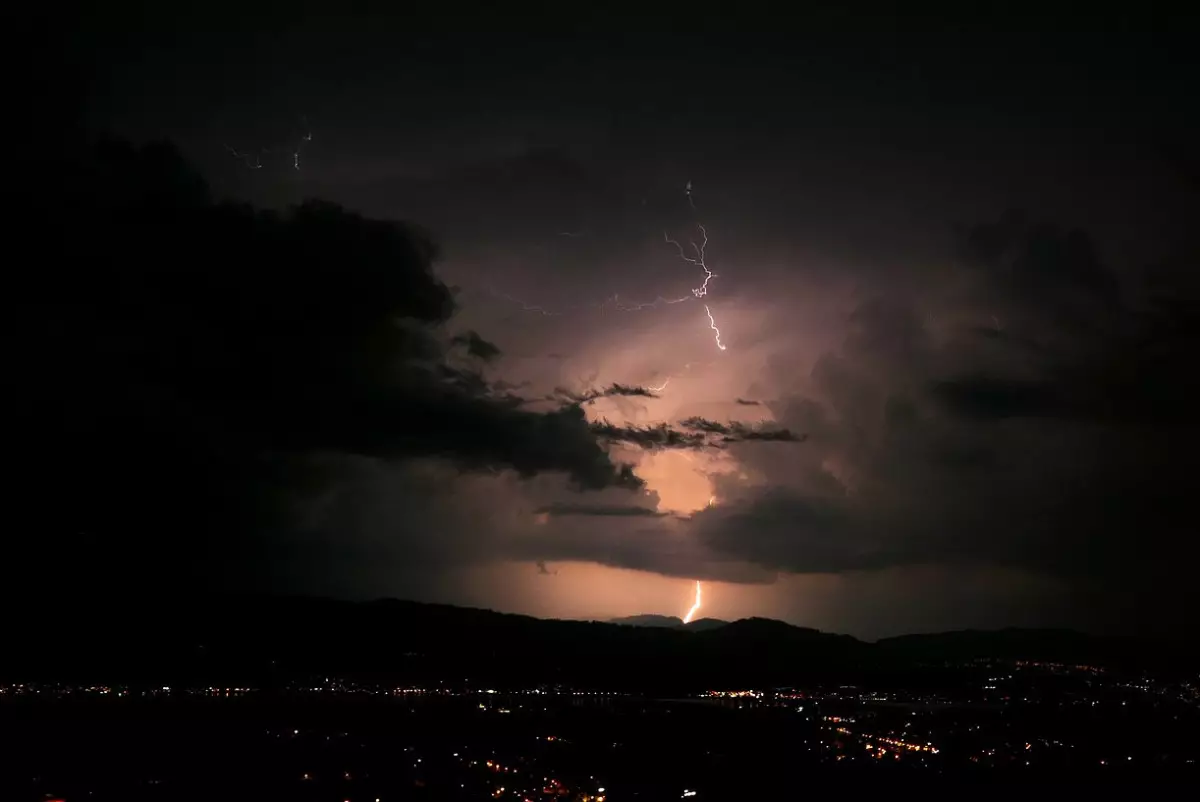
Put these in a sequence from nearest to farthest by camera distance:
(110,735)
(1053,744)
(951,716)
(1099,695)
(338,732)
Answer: (110,735) → (338,732) → (1053,744) → (951,716) → (1099,695)

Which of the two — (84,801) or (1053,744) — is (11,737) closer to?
(84,801)

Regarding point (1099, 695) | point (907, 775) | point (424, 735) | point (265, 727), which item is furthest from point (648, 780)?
point (1099, 695)

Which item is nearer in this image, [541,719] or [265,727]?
[265,727]

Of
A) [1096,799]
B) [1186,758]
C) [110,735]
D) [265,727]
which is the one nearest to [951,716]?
[1186,758]

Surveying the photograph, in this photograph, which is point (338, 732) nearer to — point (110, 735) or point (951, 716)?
point (110, 735)

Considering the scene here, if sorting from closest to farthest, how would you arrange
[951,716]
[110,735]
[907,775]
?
1. [907,775]
2. [110,735]
3. [951,716]

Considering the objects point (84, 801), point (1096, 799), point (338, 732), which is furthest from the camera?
point (338, 732)

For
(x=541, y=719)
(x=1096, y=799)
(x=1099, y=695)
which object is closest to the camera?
(x=1096, y=799)

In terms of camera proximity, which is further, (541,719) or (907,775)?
(541,719)
